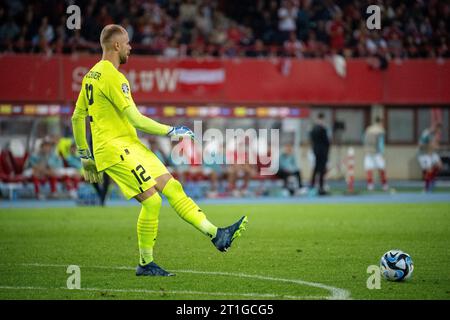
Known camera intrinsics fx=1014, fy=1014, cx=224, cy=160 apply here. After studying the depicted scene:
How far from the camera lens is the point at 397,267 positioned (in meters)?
10.5

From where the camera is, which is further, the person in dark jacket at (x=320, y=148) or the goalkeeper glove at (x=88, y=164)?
the person in dark jacket at (x=320, y=148)

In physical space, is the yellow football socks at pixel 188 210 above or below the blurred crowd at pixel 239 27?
below

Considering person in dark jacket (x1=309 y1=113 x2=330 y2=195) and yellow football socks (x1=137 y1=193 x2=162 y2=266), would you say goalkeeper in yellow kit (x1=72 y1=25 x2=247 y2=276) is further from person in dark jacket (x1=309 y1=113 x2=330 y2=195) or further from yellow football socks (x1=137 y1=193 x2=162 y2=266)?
person in dark jacket (x1=309 y1=113 x2=330 y2=195)

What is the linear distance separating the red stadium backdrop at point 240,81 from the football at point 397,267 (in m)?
22.9

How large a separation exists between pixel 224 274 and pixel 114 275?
47.2 inches

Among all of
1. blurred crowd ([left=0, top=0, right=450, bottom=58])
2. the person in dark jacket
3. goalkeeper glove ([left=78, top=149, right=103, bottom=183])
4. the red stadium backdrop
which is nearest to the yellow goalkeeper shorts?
goalkeeper glove ([left=78, top=149, right=103, bottom=183])

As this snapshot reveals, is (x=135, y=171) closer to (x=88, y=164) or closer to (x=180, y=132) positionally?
(x=180, y=132)

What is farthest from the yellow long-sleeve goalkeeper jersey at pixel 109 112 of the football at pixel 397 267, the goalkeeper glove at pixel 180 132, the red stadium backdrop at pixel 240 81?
the red stadium backdrop at pixel 240 81

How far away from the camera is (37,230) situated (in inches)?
693

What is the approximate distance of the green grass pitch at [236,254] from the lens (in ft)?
32.1

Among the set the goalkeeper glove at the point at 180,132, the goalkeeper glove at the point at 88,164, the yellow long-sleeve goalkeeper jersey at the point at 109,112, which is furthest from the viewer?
the goalkeeper glove at the point at 88,164

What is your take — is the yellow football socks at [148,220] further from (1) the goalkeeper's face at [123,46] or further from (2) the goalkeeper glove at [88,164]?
(1) the goalkeeper's face at [123,46]
